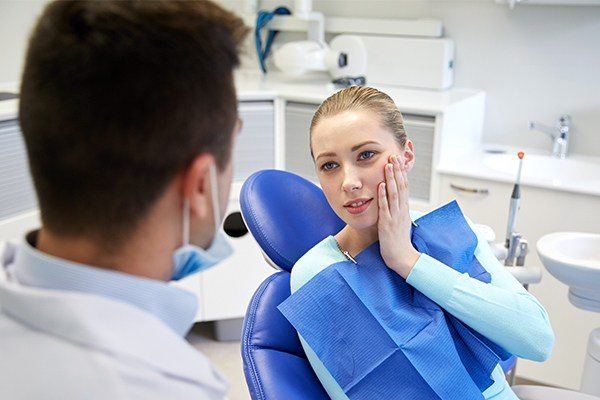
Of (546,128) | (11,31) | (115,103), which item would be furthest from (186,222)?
(11,31)

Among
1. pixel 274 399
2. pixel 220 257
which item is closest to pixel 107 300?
pixel 220 257

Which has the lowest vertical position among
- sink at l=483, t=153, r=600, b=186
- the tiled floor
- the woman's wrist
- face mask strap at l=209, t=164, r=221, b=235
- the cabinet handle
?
the tiled floor

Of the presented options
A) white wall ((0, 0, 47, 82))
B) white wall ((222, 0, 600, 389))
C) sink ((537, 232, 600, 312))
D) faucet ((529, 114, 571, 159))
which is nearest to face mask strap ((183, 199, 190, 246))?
sink ((537, 232, 600, 312))

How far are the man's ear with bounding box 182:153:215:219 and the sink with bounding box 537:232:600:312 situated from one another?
1.14 m

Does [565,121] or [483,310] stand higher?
[565,121]

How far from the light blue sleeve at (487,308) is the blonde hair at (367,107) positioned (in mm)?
287

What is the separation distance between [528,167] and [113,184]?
2.17 metres

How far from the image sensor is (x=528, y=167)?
250 centimetres

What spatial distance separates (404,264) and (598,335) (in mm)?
808

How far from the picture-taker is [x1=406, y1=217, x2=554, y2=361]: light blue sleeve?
1.19 m

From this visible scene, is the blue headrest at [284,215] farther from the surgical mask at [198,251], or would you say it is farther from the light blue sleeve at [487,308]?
the surgical mask at [198,251]

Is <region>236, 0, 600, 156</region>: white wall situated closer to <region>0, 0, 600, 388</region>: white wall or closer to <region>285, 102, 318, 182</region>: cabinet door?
<region>0, 0, 600, 388</region>: white wall

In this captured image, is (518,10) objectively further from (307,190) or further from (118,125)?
(118,125)

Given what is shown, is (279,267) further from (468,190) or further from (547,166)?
(547,166)
